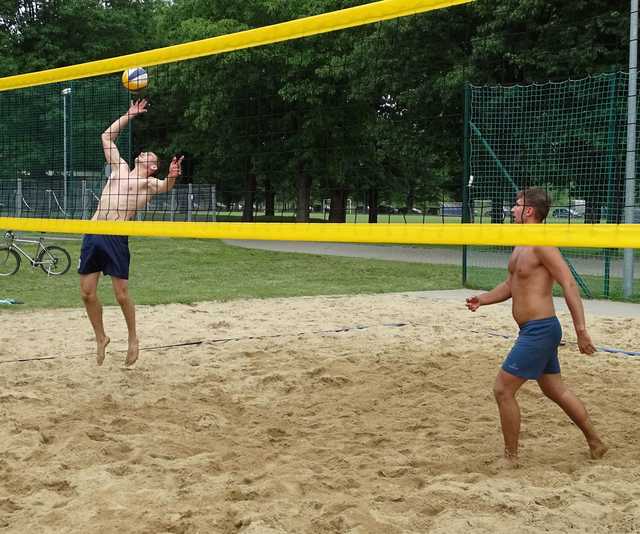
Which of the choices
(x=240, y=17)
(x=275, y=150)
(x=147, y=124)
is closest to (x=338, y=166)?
(x=275, y=150)

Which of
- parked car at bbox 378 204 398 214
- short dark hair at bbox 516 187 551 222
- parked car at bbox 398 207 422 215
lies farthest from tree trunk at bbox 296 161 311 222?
short dark hair at bbox 516 187 551 222

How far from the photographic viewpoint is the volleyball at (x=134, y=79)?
5.16 metres

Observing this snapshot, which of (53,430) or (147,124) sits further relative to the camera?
(147,124)

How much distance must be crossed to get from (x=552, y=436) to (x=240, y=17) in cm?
2664

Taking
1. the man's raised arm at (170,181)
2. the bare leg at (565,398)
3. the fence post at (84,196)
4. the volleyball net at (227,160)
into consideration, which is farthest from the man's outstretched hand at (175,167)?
the bare leg at (565,398)

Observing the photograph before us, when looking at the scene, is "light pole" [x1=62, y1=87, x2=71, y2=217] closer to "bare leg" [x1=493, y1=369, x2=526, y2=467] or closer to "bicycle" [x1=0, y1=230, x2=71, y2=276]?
"bare leg" [x1=493, y1=369, x2=526, y2=467]

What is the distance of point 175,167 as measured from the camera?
16.4ft

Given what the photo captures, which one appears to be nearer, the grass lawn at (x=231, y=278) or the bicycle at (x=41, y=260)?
the grass lawn at (x=231, y=278)

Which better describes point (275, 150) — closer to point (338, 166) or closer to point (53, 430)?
point (338, 166)

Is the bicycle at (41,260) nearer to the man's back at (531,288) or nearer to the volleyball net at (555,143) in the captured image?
the volleyball net at (555,143)

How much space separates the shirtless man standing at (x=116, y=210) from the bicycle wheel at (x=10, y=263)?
24.4ft

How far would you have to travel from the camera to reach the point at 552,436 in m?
4.07

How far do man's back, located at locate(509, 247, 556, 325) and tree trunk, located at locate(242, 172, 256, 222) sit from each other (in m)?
1.85

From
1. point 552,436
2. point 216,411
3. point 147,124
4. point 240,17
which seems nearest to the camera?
point 552,436
